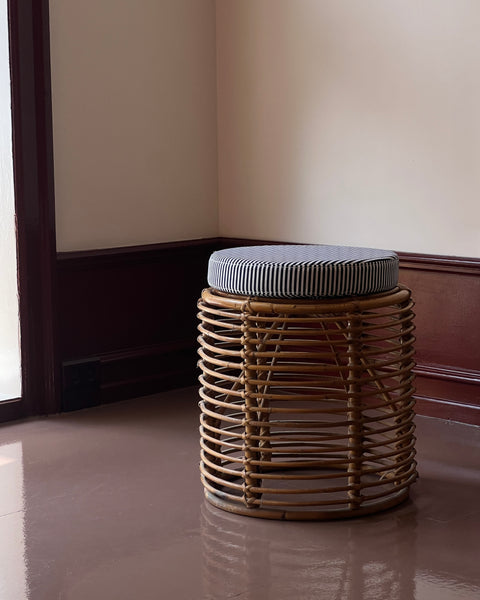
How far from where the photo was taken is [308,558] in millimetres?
2076

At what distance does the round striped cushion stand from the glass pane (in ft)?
3.45

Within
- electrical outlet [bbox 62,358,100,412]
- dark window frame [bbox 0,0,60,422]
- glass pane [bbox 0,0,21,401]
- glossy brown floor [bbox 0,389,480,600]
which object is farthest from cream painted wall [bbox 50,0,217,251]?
glossy brown floor [bbox 0,389,480,600]

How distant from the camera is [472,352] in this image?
10.0 ft

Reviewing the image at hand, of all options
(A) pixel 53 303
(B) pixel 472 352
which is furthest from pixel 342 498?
(A) pixel 53 303

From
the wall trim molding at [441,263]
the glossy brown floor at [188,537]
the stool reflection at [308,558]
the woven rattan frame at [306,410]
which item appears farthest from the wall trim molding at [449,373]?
the stool reflection at [308,558]

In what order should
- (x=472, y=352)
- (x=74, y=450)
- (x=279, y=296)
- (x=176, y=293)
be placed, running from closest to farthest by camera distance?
(x=279, y=296), (x=74, y=450), (x=472, y=352), (x=176, y=293)

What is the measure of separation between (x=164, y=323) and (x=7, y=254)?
70 cm

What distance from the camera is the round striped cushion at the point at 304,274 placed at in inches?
87.0

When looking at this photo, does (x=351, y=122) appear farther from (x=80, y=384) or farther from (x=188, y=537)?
(x=188, y=537)

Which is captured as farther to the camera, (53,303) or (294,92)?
(294,92)

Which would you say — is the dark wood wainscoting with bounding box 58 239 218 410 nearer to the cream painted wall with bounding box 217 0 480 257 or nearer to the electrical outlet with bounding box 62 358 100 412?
the electrical outlet with bounding box 62 358 100 412

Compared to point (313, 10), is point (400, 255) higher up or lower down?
lower down

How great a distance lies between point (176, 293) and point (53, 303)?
1.90 ft

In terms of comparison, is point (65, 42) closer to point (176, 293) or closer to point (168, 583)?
point (176, 293)
